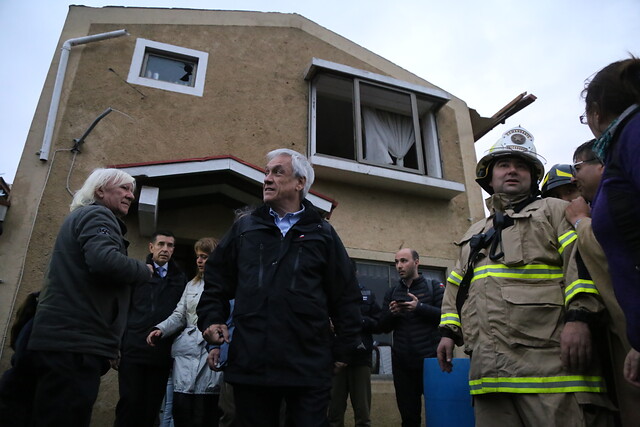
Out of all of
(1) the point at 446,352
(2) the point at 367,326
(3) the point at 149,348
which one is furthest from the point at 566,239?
(3) the point at 149,348

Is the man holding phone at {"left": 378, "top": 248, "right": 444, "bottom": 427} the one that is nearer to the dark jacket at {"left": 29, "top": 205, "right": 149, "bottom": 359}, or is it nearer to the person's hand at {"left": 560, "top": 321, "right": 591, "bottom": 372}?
the person's hand at {"left": 560, "top": 321, "right": 591, "bottom": 372}

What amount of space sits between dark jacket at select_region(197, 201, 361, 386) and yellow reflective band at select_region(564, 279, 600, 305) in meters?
1.02

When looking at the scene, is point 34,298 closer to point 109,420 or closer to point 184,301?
point 184,301

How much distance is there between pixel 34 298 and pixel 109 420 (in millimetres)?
2941

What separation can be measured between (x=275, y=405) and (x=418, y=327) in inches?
106

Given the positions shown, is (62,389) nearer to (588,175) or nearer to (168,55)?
(588,175)

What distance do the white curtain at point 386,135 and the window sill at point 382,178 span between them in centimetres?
79

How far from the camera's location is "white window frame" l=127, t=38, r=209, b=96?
6801mm

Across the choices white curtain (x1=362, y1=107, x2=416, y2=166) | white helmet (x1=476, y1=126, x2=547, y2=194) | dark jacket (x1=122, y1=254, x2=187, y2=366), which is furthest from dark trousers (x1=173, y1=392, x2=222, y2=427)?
white curtain (x1=362, y1=107, x2=416, y2=166)

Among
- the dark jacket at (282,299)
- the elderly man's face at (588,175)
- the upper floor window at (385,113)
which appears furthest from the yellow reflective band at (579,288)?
the upper floor window at (385,113)

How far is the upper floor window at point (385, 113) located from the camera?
7938mm

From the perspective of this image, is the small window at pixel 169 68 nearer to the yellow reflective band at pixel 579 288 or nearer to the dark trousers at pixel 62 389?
the dark trousers at pixel 62 389

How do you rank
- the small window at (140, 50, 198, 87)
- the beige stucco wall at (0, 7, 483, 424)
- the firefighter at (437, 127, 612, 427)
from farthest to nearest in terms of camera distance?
the small window at (140, 50, 198, 87), the beige stucco wall at (0, 7, 483, 424), the firefighter at (437, 127, 612, 427)

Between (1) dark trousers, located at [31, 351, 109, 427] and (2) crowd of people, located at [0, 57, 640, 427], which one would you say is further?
(1) dark trousers, located at [31, 351, 109, 427]
